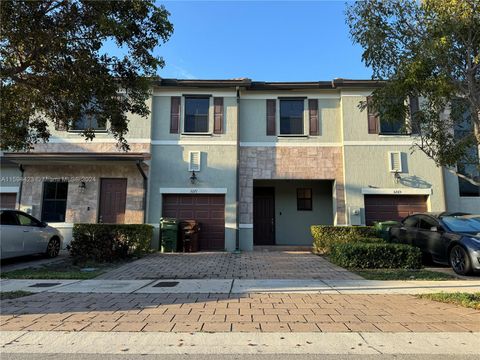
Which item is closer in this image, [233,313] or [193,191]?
[233,313]

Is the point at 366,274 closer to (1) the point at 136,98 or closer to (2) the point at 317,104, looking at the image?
(1) the point at 136,98

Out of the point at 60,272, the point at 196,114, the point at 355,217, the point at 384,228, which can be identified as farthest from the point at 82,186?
the point at 384,228

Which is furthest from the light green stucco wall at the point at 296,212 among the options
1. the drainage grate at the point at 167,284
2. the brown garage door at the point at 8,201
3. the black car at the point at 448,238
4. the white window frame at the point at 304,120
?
the brown garage door at the point at 8,201

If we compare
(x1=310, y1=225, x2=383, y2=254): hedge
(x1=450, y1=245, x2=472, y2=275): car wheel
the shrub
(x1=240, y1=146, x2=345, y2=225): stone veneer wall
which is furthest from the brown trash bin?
(x1=450, y1=245, x2=472, y2=275): car wheel

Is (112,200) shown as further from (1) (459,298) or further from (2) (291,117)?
(1) (459,298)

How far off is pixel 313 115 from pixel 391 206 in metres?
4.92

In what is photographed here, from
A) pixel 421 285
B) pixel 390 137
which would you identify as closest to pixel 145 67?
pixel 421 285

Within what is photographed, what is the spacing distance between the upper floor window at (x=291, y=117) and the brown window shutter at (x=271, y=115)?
0.34 meters

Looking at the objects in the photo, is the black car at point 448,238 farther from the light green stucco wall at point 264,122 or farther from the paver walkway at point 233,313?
the light green stucco wall at point 264,122

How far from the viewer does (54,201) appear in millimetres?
16031

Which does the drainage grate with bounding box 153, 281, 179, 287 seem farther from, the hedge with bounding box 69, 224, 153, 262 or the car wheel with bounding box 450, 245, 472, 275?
the car wheel with bounding box 450, 245, 472, 275

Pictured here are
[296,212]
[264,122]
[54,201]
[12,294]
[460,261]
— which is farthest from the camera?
[296,212]

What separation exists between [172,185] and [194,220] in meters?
1.69

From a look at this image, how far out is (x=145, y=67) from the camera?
9266 millimetres
